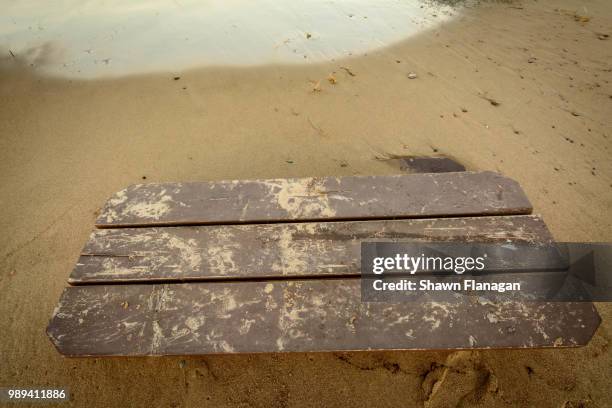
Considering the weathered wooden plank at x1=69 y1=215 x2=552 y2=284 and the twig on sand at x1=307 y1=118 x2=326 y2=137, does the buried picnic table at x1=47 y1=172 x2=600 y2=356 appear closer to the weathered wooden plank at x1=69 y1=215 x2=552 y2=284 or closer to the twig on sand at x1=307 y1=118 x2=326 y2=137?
the weathered wooden plank at x1=69 y1=215 x2=552 y2=284

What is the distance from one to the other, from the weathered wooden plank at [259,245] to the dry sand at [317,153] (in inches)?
24.7

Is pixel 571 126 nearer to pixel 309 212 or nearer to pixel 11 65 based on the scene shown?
pixel 309 212

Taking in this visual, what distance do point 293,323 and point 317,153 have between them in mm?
1820

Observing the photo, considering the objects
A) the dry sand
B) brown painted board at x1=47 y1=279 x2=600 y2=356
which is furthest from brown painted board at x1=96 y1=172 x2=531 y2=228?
the dry sand

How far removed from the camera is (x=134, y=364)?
189 centimetres

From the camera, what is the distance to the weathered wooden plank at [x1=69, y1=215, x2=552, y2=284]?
157 centimetres

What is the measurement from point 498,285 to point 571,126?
102 inches

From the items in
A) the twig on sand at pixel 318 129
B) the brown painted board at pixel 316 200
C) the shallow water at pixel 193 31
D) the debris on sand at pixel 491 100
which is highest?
the shallow water at pixel 193 31

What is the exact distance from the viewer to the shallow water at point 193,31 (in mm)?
4266

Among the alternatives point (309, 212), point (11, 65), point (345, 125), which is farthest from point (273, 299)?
point (11, 65)

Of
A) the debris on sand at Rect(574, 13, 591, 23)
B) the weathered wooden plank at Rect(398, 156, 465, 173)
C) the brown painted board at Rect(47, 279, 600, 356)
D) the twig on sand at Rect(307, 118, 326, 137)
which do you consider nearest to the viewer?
the brown painted board at Rect(47, 279, 600, 356)

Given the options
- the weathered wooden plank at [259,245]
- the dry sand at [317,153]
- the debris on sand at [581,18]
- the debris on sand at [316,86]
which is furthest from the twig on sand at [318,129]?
the debris on sand at [581,18]

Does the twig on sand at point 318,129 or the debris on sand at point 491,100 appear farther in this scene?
the debris on sand at point 491,100

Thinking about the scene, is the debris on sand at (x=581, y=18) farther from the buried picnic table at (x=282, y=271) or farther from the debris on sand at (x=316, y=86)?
the buried picnic table at (x=282, y=271)
